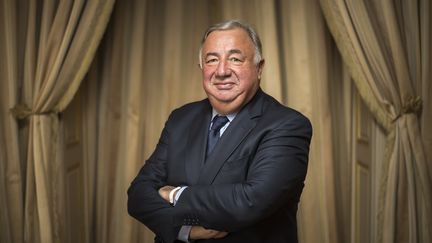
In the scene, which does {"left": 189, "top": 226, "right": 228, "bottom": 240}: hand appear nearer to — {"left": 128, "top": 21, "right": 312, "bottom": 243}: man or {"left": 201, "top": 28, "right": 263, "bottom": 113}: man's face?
{"left": 128, "top": 21, "right": 312, "bottom": 243}: man

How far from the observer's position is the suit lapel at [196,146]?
213cm

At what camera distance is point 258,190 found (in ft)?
6.25

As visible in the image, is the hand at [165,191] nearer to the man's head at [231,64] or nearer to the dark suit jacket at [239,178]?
the dark suit jacket at [239,178]

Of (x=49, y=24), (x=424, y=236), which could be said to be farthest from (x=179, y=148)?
(x=424, y=236)

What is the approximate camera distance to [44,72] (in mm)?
2922

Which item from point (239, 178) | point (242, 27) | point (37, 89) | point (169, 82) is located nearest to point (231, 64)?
point (242, 27)

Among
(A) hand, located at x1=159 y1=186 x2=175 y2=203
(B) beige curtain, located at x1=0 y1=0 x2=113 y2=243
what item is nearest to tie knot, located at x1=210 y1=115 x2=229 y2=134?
(A) hand, located at x1=159 y1=186 x2=175 y2=203

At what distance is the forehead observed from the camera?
212 centimetres

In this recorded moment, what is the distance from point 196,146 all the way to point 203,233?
15.2 inches

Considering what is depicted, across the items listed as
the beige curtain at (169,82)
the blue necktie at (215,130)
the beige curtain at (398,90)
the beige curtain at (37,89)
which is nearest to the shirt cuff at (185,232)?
the blue necktie at (215,130)

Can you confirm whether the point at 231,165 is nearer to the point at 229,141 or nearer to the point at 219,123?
the point at 229,141

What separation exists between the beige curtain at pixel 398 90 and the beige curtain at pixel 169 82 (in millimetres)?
618

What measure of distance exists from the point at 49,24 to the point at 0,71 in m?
0.39

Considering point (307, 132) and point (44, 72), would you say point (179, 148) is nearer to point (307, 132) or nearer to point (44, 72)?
point (307, 132)
